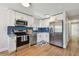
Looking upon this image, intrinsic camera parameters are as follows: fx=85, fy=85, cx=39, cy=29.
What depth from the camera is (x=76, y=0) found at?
157 cm

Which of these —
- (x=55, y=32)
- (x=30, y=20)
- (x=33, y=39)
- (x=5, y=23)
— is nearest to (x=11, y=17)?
(x=5, y=23)

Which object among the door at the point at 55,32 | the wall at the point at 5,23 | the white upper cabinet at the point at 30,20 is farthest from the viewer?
the door at the point at 55,32

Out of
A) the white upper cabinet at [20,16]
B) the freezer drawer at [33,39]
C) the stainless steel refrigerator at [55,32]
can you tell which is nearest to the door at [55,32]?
the stainless steel refrigerator at [55,32]

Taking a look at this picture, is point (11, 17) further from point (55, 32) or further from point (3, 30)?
point (55, 32)

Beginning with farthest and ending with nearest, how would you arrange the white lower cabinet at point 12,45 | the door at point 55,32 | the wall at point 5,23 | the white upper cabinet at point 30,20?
the door at point 55,32 < the white upper cabinet at point 30,20 < the white lower cabinet at point 12,45 < the wall at point 5,23

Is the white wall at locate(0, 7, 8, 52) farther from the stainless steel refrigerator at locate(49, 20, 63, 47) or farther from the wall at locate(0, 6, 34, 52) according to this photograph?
the stainless steel refrigerator at locate(49, 20, 63, 47)

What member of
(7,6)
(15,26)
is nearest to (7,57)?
(15,26)

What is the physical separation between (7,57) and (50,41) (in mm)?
1121

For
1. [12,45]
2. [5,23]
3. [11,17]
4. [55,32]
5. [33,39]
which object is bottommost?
[12,45]

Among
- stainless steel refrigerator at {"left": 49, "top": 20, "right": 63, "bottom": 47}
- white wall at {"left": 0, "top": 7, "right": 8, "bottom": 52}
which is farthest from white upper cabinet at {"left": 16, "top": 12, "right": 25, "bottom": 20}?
stainless steel refrigerator at {"left": 49, "top": 20, "right": 63, "bottom": 47}

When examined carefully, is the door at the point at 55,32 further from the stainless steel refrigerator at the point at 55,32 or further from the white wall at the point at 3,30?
the white wall at the point at 3,30

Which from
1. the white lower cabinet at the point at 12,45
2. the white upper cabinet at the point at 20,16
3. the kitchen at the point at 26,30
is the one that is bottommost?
the white lower cabinet at the point at 12,45

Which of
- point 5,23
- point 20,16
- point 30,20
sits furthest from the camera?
point 30,20

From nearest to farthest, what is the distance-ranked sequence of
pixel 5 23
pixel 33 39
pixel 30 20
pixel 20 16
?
pixel 5 23, pixel 20 16, pixel 30 20, pixel 33 39
